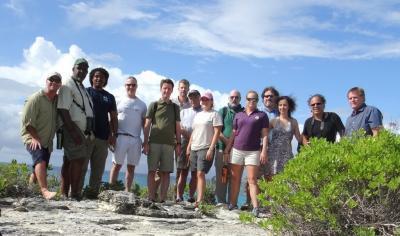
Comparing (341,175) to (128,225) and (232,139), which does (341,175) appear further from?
(232,139)

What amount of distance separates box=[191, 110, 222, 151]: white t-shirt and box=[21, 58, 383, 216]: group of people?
17mm

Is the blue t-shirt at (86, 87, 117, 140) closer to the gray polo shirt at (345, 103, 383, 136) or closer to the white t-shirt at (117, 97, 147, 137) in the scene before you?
the white t-shirt at (117, 97, 147, 137)

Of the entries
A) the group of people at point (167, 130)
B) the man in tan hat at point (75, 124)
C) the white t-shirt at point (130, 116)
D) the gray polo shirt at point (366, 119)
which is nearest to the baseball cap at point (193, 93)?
the group of people at point (167, 130)

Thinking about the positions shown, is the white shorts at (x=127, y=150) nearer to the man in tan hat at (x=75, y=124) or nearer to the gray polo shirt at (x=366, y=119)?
the man in tan hat at (x=75, y=124)

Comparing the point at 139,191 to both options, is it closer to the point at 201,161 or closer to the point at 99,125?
the point at 201,161

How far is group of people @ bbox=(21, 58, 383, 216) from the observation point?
743 cm

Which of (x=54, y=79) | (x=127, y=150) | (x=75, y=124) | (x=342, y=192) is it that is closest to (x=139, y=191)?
(x=127, y=150)

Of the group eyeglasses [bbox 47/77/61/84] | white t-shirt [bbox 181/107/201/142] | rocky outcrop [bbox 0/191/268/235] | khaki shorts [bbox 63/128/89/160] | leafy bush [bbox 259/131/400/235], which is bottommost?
rocky outcrop [bbox 0/191/268/235]

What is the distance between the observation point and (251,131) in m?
8.04

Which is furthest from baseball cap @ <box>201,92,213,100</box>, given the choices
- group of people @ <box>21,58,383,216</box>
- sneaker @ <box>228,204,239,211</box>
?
sneaker @ <box>228,204,239,211</box>

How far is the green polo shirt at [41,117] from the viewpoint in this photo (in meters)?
7.25

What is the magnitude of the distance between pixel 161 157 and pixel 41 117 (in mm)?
2142

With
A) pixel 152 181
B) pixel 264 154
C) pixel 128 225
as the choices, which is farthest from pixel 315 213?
pixel 152 181

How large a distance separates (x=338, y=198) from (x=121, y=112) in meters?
4.69
